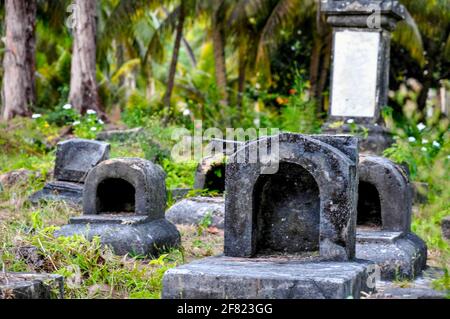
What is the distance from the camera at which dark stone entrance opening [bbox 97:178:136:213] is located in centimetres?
830

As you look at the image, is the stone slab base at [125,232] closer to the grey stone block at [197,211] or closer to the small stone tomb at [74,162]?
the grey stone block at [197,211]

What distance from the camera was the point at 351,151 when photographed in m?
5.98

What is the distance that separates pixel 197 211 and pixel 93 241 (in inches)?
111

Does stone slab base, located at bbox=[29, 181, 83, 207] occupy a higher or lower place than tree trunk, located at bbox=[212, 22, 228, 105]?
lower

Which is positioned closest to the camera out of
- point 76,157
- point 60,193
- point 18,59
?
point 60,193

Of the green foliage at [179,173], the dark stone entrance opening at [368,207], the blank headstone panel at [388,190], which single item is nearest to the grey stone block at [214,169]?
the green foliage at [179,173]

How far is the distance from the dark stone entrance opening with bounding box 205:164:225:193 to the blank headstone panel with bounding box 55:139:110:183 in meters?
1.31

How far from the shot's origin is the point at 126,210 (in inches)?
331

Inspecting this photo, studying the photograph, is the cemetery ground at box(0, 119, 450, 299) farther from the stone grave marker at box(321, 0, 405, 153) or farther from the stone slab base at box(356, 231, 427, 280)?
the stone grave marker at box(321, 0, 405, 153)

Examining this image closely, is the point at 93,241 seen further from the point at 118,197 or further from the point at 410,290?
the point at 410,290

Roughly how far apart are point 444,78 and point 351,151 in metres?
16.0

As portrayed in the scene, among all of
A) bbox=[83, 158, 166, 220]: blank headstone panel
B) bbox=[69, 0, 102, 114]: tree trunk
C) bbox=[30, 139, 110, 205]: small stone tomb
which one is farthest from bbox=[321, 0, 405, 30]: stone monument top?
bbox=[83, 158, 166, 220]: blank headstone panel

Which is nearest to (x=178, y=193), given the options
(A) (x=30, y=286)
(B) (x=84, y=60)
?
(A) (x=30, y=286)
